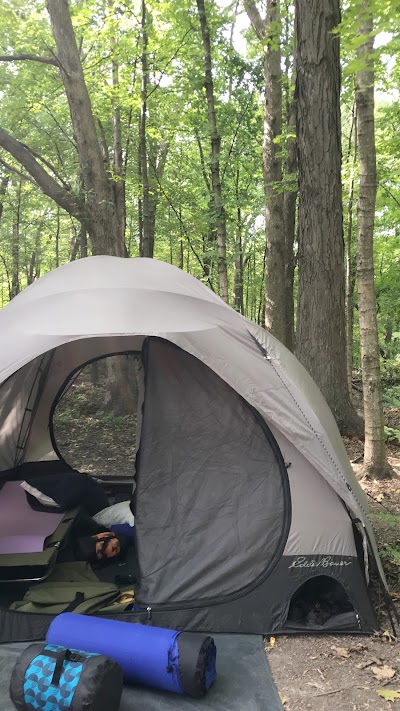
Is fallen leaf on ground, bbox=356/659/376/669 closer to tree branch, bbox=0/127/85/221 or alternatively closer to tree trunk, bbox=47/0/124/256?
tree trunk, bbox=47/0/124/256

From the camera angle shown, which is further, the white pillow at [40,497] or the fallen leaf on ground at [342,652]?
the white pillow at [40,497]

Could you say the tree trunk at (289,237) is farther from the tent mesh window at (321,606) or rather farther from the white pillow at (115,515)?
the tent mesh window at (321,606)

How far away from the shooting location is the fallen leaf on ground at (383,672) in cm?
259

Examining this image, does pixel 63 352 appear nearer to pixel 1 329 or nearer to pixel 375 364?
pixel 1 329

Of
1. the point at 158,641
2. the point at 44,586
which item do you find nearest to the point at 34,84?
the point at 44,586

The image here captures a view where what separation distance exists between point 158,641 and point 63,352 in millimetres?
3492

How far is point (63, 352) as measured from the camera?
215 inches

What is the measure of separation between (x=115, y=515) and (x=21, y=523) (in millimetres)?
801

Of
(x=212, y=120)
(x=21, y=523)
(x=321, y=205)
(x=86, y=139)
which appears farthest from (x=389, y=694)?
(x=86, y=139)

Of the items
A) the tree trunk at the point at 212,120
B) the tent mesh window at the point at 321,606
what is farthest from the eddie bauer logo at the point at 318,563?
the tree trunk at the point at 212,120

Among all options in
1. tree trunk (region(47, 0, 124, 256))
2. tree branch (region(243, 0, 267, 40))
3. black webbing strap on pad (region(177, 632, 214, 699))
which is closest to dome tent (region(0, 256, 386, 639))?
black webbing strap on pad (region(177, 632, 214, 699))

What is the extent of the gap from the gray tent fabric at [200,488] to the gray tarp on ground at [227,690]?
39cm

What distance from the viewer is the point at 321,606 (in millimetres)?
3188

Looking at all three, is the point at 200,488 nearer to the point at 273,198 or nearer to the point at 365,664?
the point at 365,664
